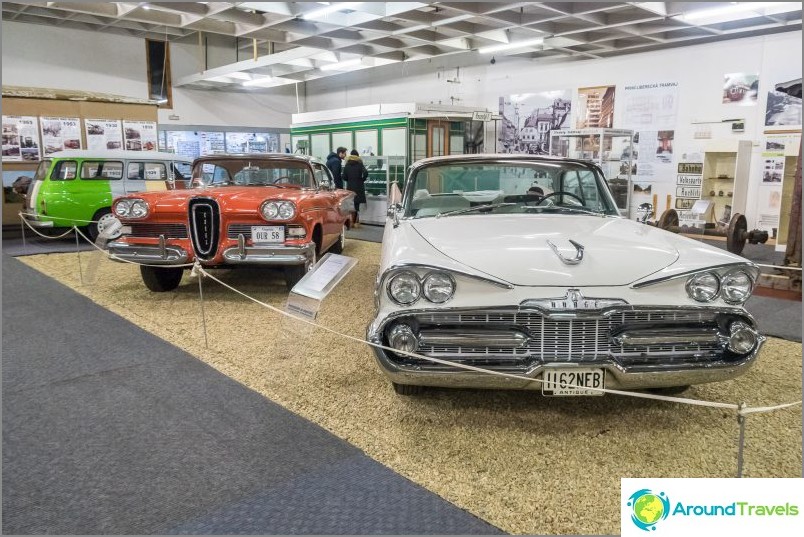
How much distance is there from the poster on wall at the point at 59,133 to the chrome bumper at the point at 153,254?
360 inches

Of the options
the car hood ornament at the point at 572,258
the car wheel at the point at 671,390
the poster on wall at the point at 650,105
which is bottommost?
the car wheel at the point at 671,390

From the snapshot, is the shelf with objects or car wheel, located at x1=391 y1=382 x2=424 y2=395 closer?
car wheel, located at x1=391 y1=382 x2=424 y2=395

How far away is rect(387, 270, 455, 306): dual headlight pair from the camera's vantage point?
2771mm

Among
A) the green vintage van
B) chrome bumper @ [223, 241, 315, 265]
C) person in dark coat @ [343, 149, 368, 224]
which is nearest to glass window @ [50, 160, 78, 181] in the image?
the green vintage van

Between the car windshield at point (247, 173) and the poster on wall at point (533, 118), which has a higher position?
the poster on wall at point (533, 118)

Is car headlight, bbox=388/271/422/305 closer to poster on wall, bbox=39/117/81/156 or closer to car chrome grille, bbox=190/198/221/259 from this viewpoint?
car chrome grille, bbox=190/198/221/259

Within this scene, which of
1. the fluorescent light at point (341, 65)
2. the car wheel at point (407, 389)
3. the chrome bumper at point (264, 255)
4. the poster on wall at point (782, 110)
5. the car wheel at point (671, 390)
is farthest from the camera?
the fluorescent light at point (341, 65)

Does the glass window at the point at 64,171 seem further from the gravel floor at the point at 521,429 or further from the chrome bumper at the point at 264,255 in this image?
the gravel floor at the point at 521,429

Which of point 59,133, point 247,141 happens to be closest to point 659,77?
point 59,133

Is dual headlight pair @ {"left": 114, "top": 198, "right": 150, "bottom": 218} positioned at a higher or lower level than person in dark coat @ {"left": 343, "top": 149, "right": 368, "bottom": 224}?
lower

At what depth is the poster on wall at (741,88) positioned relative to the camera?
10.3m

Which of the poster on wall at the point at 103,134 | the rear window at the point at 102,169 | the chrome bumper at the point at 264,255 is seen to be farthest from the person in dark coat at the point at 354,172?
the chrome bumper at the point at 264,255

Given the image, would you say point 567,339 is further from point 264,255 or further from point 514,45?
point 514,45

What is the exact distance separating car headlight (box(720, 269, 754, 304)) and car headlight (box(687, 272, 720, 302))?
0.04 meters
